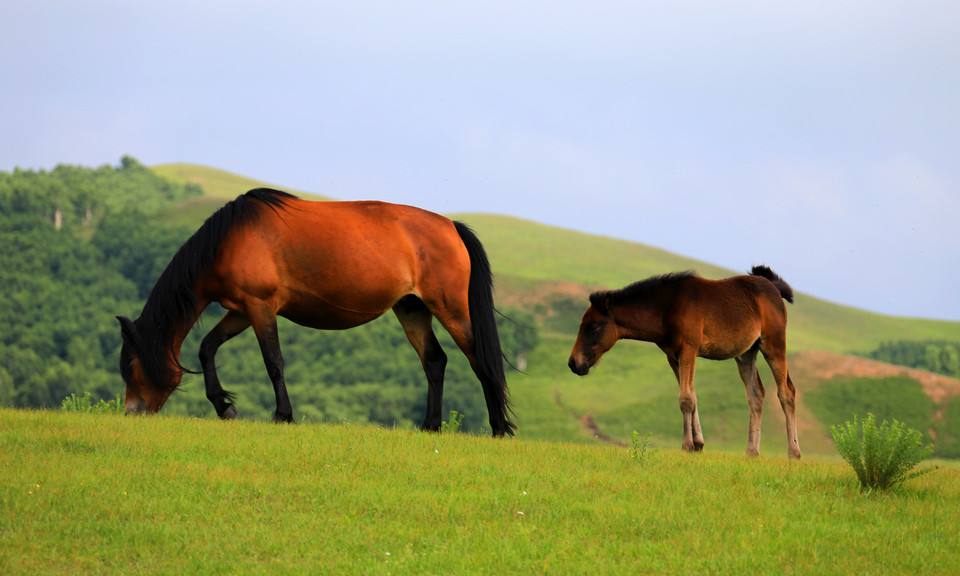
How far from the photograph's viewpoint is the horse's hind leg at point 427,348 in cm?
1623

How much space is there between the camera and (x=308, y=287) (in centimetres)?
1576

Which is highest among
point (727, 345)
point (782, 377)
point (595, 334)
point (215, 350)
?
point (727, 345)

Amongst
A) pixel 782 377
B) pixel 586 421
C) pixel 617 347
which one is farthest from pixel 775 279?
pixel 617 347

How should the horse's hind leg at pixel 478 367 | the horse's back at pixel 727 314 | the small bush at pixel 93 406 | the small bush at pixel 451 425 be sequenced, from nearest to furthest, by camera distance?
1. the horse's hind leg at pixel 478 367
2. the horse's back at pixel 727 314
3. the small bush at pixel 451 425
4. the small bush at pixel 93 406

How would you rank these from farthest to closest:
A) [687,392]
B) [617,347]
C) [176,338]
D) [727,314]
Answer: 1. [617,347]
2. [727,314]
3. [687,392]
4. [176,338]

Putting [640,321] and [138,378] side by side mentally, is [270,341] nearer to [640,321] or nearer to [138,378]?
[138,378]

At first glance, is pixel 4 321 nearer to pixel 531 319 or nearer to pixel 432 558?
pixel 531 319

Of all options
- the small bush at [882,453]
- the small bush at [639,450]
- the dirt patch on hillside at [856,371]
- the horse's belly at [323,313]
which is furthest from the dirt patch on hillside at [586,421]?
the small bush at [882,453]

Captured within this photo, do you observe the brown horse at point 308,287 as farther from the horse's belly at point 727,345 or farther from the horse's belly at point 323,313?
the horse's belly at point 727,345

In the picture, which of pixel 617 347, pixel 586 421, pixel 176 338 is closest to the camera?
pixel 176 338

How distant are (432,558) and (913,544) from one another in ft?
14.3

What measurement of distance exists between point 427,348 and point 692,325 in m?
3.57

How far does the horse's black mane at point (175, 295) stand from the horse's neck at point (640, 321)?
5173 mm

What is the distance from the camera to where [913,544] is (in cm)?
1088
